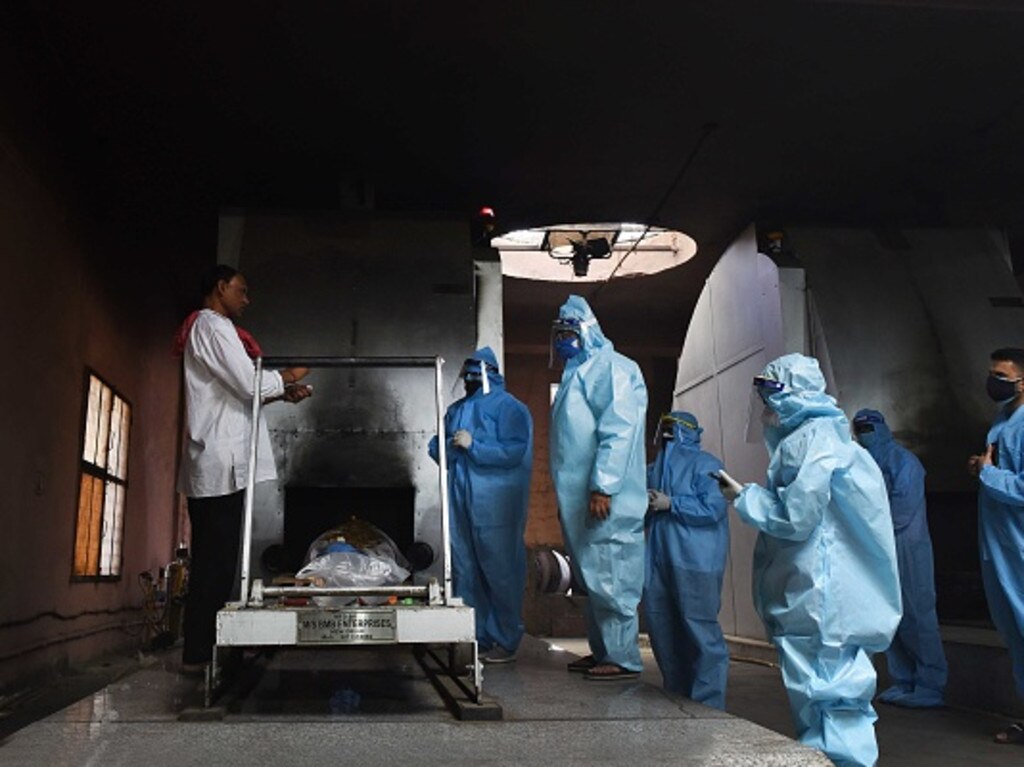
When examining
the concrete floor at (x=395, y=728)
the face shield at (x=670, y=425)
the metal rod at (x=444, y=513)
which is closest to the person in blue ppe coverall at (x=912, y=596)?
the concrete floor at (x=395, y=728)

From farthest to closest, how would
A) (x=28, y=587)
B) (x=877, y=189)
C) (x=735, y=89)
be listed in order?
(x=877, y=189), (x=735, y=89), (x=28, y=587)

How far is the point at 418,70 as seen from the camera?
5102 mm

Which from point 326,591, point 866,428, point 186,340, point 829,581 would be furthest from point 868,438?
point 186,340

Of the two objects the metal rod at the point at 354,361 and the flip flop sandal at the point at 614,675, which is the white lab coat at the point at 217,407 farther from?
Answer: the flip flop sandal at the point at 614,675

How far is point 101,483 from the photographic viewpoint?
661 centimetres

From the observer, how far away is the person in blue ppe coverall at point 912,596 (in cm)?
456

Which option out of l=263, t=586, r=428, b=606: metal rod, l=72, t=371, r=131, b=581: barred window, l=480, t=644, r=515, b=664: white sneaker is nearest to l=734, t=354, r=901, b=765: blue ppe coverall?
l=263, t=586, r=428, b=606: metal rod

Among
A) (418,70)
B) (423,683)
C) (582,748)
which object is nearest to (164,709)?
(423,683)

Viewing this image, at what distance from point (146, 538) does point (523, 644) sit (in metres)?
4.84

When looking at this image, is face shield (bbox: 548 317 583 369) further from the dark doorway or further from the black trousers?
the dark doorway

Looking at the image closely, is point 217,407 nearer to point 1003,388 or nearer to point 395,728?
point 395,728

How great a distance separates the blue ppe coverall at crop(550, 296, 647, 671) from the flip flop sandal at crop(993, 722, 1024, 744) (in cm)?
163

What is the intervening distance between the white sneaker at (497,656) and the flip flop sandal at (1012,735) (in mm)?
2087

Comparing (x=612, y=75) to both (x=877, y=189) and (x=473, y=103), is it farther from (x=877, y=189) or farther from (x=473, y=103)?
(x=877, y=189)
